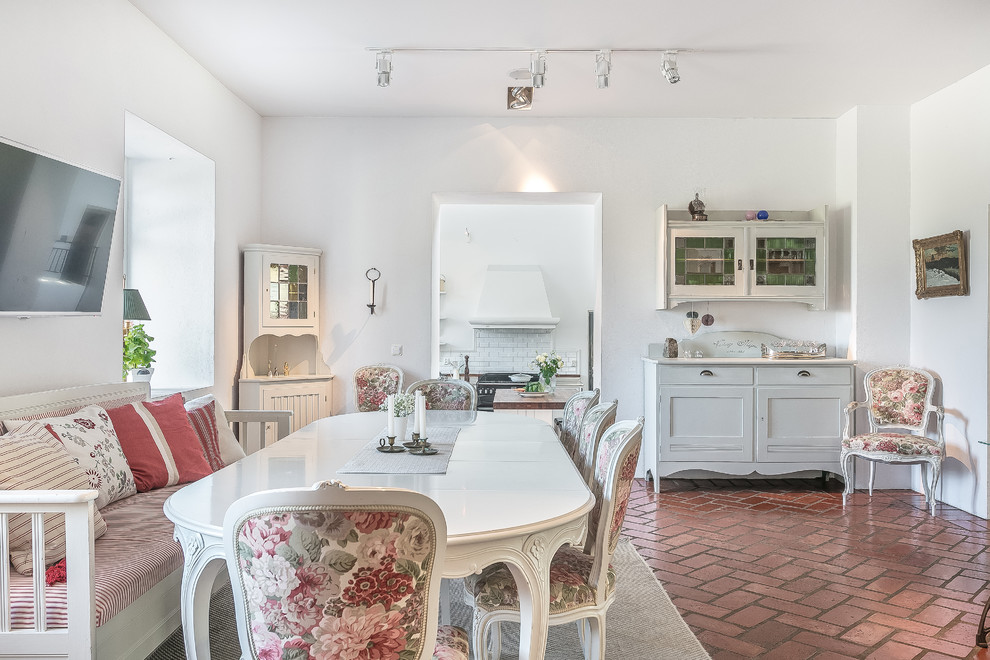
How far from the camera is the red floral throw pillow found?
3.01 metres

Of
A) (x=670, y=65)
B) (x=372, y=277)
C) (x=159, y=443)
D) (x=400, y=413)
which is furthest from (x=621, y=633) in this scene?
(x=372, y=277)

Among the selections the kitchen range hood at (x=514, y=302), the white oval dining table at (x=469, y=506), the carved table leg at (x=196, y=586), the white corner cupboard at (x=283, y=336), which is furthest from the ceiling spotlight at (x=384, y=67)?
the kitchen range hood at (x=514, y=302)

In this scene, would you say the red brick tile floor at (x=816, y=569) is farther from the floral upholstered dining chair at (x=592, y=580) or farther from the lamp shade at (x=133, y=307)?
the lamp shade at (x=133, y=307)

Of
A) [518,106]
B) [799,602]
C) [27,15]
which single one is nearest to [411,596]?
[799,602]

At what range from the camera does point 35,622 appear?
6.02 feet

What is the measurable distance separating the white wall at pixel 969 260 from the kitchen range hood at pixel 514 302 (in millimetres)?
4483

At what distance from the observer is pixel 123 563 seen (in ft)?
7.16

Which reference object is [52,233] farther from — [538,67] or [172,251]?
[538,67]

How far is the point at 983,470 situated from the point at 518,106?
151 inches

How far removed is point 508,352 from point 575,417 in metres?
5.86

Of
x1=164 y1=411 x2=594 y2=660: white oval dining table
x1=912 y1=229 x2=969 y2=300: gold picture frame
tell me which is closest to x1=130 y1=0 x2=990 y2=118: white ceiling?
x1=912 y1=229 x2=969 y2=300: gold picture frame

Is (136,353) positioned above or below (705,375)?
above

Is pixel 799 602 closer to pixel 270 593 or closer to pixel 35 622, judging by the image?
pixel 270 593

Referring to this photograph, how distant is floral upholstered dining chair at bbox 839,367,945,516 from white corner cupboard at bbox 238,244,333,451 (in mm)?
3931
